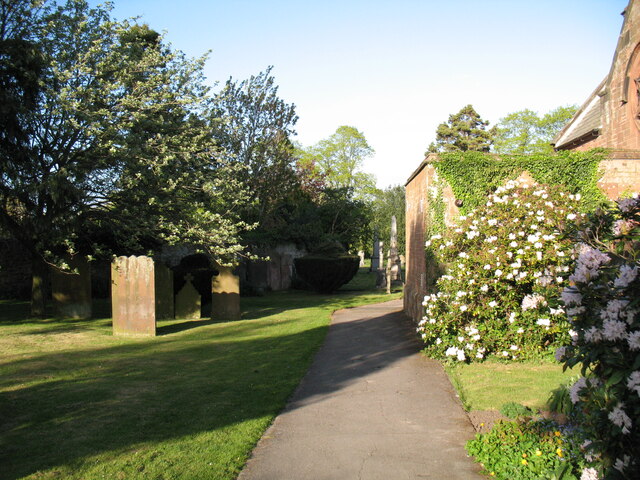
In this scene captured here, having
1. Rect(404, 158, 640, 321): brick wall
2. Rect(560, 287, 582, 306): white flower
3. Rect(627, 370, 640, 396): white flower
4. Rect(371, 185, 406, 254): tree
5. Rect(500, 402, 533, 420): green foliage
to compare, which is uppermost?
Rect(371, 185, 406, 254): tree

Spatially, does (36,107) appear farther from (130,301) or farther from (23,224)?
(130,301)

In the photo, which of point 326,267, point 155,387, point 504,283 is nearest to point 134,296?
point 155,387

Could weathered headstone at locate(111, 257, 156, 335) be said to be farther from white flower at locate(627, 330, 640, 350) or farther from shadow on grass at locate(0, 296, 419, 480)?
white flower at locate(627, 330, 640, 350)

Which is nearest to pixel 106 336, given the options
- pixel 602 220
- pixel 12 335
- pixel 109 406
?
pixel 12 335

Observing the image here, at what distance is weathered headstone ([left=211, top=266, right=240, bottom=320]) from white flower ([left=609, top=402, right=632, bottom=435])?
483 inches

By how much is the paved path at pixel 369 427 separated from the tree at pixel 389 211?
106 ft

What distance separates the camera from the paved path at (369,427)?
4297 mm

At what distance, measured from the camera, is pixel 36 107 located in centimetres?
1318

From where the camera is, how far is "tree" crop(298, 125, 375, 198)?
195 ft

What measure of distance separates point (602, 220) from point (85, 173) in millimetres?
12495

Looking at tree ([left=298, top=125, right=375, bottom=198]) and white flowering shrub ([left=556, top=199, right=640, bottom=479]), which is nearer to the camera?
white flowering shrub ([left=556, top=199, right=640, bottom=479])

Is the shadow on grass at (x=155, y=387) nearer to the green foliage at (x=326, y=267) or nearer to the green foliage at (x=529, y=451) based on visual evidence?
the green foliage at (x=529, y=451)

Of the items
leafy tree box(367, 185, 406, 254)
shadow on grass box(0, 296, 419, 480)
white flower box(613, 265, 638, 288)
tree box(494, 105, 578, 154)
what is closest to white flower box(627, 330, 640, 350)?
white flower box(613, 265, 638, 288)

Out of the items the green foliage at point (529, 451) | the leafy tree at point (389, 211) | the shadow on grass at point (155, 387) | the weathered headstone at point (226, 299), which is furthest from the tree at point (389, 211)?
the green foliage at point (529, 451)
